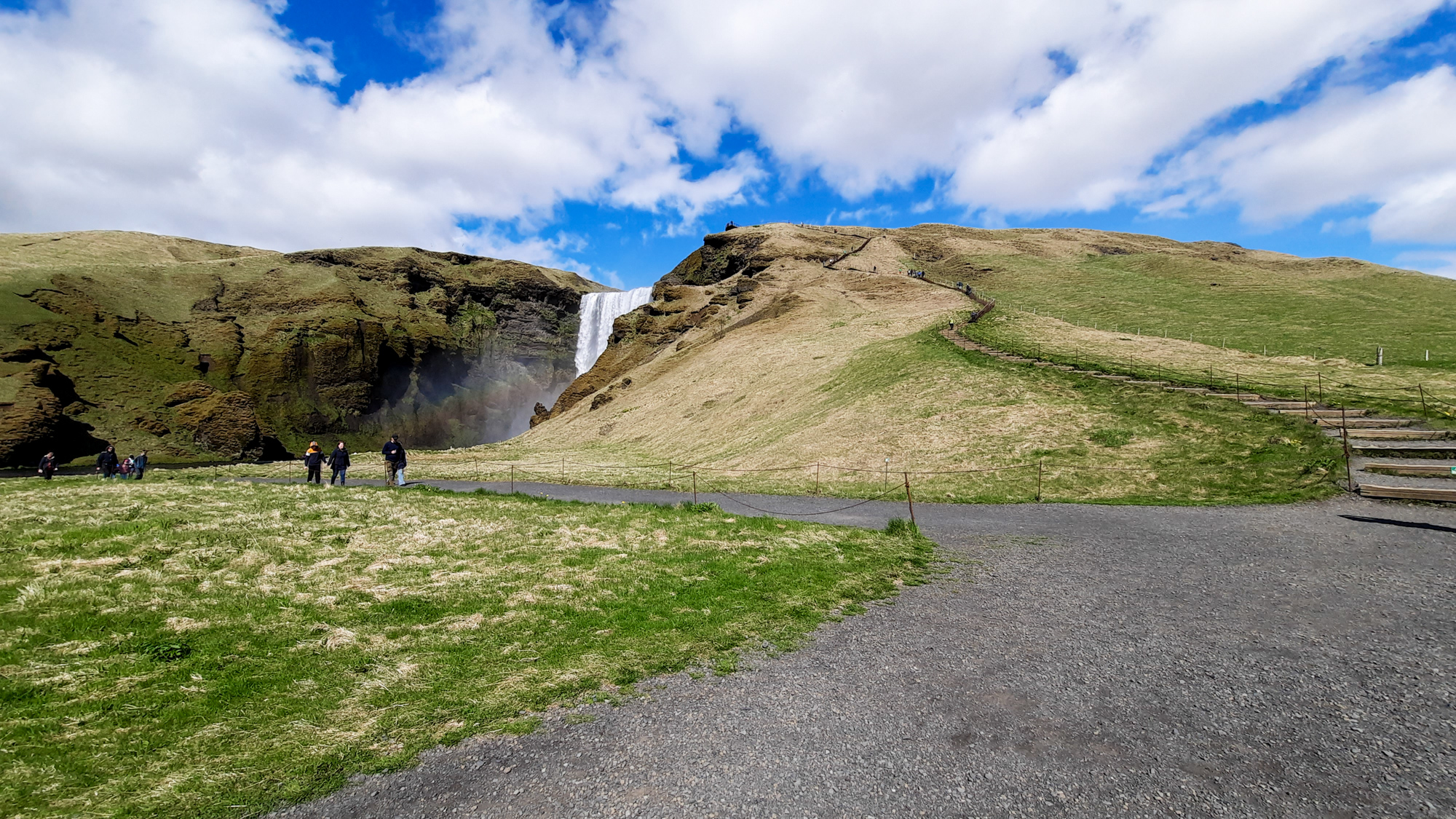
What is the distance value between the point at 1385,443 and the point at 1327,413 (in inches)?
120

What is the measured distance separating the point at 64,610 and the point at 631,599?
8218mm

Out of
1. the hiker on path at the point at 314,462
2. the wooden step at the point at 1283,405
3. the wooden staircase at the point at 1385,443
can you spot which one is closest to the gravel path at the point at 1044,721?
the wooden staircase at the point at 1385,443

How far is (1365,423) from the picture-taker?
21797 millimetres

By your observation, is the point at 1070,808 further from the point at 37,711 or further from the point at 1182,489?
the point at 1182,489

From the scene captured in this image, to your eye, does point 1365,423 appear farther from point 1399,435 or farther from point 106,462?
point 106,462

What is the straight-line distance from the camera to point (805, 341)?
53.9 metres

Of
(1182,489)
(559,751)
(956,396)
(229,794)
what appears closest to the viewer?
(229,794)

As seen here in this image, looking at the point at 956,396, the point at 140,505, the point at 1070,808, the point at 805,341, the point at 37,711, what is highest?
the point at 805,341

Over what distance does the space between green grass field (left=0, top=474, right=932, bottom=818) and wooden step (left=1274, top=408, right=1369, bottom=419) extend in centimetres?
1964

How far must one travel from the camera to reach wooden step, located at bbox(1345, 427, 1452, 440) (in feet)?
65.3

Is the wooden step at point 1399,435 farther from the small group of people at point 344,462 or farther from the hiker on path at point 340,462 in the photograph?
the hiker on path at point 340,462

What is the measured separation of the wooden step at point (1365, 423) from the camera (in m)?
21.2

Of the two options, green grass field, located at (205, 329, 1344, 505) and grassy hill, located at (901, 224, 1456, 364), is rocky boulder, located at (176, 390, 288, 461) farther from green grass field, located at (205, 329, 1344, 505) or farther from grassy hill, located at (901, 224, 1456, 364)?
grassy hill, located at (901, 224, 1456, 364)

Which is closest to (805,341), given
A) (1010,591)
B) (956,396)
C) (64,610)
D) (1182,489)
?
(956,396)
